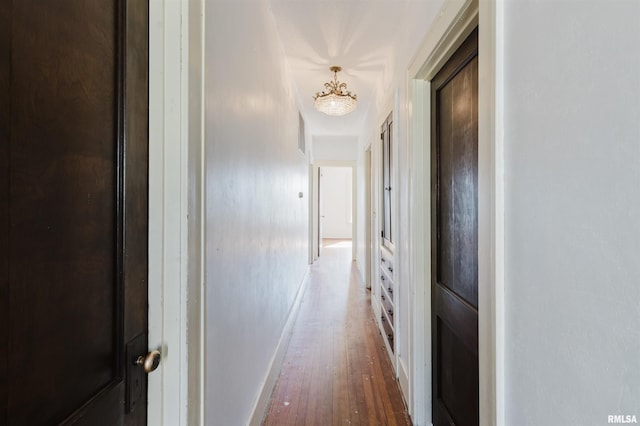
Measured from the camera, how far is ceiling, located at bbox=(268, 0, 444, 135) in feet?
6.30

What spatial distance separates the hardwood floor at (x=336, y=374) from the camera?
1.83 metres

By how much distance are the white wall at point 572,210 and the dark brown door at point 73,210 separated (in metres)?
0.96

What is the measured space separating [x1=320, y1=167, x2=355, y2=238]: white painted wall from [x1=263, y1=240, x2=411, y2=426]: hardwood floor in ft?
23.6

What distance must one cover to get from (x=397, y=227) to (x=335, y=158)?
4.31m

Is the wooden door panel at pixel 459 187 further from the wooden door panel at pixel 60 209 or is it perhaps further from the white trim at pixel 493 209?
the wooden door panel at pixel 60 209

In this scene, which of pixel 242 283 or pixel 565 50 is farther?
pixel 242 283

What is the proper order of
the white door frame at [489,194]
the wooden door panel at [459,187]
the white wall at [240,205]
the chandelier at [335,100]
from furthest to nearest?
the chandelier at [335,100] < the wooden door panel at [459,187] < the white wall at [240,205] < the white door frame at [489,194]

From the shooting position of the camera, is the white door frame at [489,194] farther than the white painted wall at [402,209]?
No

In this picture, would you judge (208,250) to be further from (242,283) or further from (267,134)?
(267,134)

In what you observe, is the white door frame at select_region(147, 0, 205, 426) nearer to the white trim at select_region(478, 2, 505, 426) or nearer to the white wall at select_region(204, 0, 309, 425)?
the white wall at select_region(204, 0, 309, 425)

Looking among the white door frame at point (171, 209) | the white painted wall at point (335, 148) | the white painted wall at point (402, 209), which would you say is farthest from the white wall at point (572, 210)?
the white painted wall at point (335, 148)

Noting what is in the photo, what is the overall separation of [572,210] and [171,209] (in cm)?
95

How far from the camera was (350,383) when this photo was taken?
84.5 inches

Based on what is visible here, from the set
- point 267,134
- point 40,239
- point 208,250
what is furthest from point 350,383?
point 40,239
